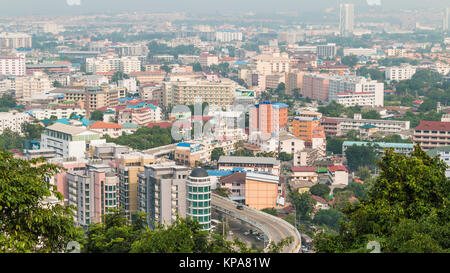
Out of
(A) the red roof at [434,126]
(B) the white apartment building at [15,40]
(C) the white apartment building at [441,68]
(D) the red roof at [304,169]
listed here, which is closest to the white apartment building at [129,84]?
(A) the red roof at [434,126]

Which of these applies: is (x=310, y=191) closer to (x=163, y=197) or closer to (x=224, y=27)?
(x=163, y=197)

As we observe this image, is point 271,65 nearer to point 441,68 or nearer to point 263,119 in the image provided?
point 441,68

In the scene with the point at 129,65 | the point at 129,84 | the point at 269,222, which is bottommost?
the point at 269,222

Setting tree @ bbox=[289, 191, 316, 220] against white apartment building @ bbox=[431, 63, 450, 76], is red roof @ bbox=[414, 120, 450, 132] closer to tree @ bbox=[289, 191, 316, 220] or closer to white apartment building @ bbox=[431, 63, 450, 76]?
tree @ bbox=[289, 191, 316, 220]

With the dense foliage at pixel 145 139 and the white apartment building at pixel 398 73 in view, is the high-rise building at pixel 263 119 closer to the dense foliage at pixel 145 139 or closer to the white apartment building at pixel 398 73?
the dense foliage at pixel 145 139

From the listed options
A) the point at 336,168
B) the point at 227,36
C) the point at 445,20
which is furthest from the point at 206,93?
the point at 227,36

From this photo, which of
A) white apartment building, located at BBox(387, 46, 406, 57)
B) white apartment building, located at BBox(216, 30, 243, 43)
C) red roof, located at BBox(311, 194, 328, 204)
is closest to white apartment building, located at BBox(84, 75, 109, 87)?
red roof, located at BBox(311, 194, 328, 204)
